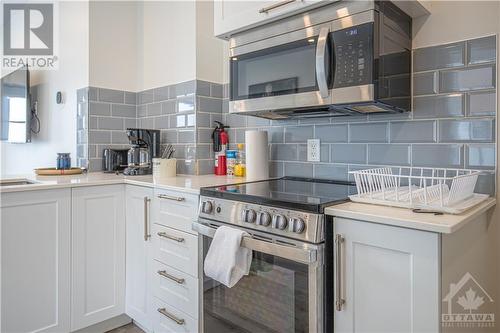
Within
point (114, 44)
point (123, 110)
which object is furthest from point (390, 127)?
point (114, 44)

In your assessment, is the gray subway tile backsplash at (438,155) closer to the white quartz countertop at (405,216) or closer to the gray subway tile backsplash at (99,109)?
the white quartz countertop at (405,216)

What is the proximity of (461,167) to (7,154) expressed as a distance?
4.98 metres

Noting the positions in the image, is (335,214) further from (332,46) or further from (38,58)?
(38,58)

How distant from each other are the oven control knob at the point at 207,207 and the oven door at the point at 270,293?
5 centimetres

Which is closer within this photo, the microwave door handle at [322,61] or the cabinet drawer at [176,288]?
the microwave door handle at [322,61]

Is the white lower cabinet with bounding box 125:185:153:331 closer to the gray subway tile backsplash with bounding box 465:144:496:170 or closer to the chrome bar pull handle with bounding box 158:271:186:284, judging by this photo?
the chrome bar pull handle with bounding box 158:271:186:284

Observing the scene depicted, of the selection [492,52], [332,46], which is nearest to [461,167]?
[492,52]

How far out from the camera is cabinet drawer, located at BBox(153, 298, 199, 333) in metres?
1.72

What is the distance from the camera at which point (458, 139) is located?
4.76ft

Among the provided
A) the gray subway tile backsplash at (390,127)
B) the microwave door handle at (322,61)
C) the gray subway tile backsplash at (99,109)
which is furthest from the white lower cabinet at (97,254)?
the microwave door handle at (322,61)

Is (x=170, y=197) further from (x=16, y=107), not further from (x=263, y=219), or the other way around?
(x=16, y=107)

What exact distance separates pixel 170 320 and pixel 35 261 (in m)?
0.78

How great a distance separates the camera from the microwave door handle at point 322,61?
4.68ft

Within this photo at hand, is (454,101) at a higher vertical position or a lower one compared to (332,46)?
lower
